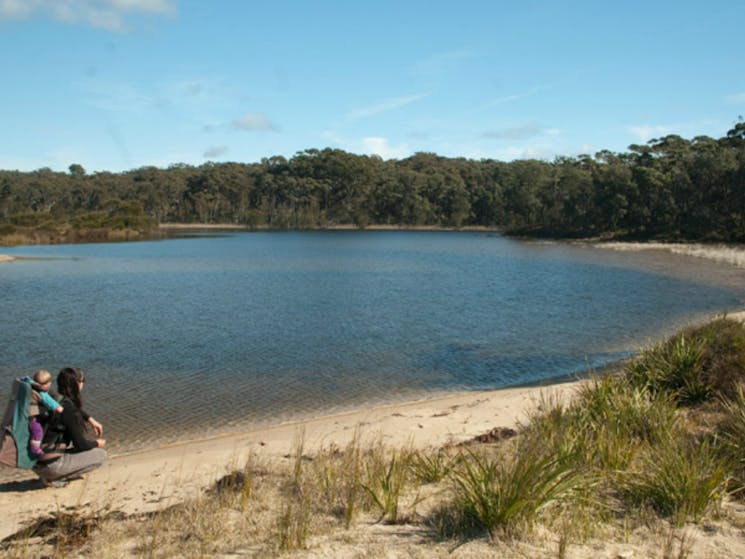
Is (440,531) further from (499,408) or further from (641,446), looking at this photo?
(499,408)

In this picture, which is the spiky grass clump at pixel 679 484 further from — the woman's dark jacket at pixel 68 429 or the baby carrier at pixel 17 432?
the baby carrier at pixel 17 432

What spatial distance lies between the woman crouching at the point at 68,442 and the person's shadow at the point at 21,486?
0.25 meters

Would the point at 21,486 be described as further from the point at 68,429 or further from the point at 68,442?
the point at 68,429

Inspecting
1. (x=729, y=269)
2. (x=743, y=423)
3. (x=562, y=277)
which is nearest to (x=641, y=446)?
(x=743, y=423)

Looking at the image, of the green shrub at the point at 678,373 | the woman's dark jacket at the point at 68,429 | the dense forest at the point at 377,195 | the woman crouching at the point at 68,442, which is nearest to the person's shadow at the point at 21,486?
the woman crouching at the point at 68,442

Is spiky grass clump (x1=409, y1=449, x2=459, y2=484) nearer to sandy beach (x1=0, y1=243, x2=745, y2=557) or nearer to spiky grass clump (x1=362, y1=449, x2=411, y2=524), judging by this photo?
spiky grass clump (x1=362, y1=449, x2=411, y2=524)

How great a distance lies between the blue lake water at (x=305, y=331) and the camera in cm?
1492

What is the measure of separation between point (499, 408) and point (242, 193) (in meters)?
159

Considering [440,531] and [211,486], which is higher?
[440,531]

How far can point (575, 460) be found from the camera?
6422 millimetres

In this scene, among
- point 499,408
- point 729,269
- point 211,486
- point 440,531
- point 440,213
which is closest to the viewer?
point 440,531

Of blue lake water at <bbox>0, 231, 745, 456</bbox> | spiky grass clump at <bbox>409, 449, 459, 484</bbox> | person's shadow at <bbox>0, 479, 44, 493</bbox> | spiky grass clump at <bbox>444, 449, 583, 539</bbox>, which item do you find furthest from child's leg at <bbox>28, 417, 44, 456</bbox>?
spiky grass clump at <bbox>444, 449, 583, 539</bbox>

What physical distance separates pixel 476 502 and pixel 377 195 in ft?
523

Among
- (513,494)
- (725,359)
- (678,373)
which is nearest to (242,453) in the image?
(513,494)
